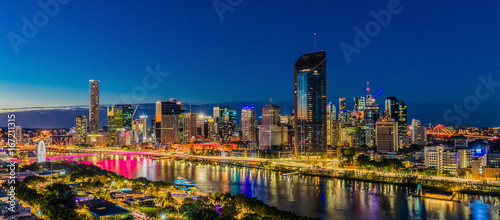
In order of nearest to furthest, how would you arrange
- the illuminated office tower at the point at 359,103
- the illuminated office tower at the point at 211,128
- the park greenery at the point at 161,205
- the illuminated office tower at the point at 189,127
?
the park greenery at the point at 161,205, the illuminated office tower at the point at 359,103, the illuminated office tower at the point at 189,127, the illuminated office tower at the point at 211,128

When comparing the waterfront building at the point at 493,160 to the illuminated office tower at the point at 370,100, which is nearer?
the waterfront building at the point at 493,160

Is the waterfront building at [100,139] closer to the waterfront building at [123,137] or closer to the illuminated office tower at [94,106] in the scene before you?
the waterfront building at [123,137]

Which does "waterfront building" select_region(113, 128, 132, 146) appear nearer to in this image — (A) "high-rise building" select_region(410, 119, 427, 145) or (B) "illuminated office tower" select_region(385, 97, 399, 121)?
(B) "illuminated office tower" select_region(385, 97, 399, 121)

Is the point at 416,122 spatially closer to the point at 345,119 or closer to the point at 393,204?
the point at 345,119

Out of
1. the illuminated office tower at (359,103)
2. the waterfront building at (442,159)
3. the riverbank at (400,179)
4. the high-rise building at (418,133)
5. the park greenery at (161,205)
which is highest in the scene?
the illuminated office tower at (359,103)

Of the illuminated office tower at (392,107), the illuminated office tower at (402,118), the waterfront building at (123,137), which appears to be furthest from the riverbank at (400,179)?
the waterfront building at (123,137)

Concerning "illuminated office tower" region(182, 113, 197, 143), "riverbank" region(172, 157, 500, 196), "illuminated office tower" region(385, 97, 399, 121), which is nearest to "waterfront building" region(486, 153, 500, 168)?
"riverbank" region(172, 157, 500, 196)

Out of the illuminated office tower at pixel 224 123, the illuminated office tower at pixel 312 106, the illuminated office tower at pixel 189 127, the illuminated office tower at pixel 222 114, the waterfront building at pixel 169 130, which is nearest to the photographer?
the illuminated office tower at pixel 312 106

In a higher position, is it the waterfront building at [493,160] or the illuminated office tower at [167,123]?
the illuminated office tower at [167,123]
